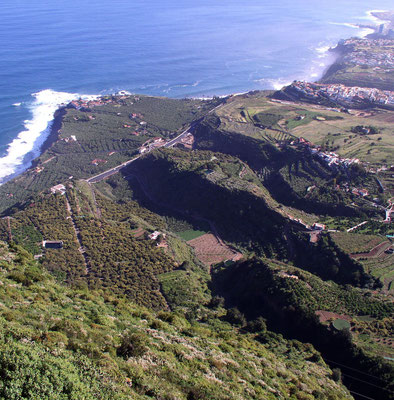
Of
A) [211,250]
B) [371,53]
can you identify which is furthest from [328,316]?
[371,53]

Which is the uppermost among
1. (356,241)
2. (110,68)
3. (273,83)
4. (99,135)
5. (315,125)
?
(110,68)

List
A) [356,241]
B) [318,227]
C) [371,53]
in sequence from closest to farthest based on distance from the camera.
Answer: [356,241] → [318,227] → [371,53]

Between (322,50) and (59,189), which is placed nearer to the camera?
(59,189)

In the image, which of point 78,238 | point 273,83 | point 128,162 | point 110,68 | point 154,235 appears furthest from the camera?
point 110,68

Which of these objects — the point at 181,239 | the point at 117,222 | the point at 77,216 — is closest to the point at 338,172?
the point at 181,239

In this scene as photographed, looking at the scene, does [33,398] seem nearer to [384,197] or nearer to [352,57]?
[384,197]

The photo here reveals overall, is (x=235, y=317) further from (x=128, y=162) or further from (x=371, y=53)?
(x=371, y=53)

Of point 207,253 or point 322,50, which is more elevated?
point 322,50
